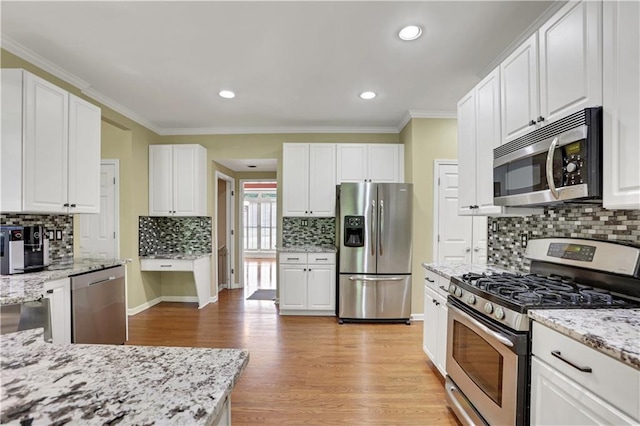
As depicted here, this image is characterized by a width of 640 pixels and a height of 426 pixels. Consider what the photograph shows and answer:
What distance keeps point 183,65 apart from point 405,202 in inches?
111

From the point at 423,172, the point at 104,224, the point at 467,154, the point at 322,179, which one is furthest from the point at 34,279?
the point at 423,172

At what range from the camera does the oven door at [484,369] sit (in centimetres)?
133

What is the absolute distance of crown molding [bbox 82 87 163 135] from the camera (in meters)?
3.11

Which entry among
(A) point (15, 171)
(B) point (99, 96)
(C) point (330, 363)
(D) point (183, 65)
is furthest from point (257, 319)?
(B) point (99, 96)

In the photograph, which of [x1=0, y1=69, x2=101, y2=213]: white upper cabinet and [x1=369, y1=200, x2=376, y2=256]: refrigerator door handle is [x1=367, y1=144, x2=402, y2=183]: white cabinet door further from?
[x1=0, y1=69, x2=101, y2=213]: white upper cabinet

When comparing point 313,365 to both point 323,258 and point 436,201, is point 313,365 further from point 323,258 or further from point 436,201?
point 436,201

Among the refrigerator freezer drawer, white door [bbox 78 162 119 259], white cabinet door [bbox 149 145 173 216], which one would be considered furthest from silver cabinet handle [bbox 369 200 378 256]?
white door [bbox 78 162 119 259]

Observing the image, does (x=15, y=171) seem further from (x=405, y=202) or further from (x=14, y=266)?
(x=405, y=202)

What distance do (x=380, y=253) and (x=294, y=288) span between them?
125 cm

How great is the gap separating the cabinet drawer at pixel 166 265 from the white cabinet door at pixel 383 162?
9.37 ft

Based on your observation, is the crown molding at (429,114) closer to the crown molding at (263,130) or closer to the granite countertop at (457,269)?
the crown molding at (263,130)

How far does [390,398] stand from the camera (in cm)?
214

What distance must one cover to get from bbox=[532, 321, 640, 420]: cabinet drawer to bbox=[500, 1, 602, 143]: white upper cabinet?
109 centimetres

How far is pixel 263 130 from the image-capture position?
14.2 ft
